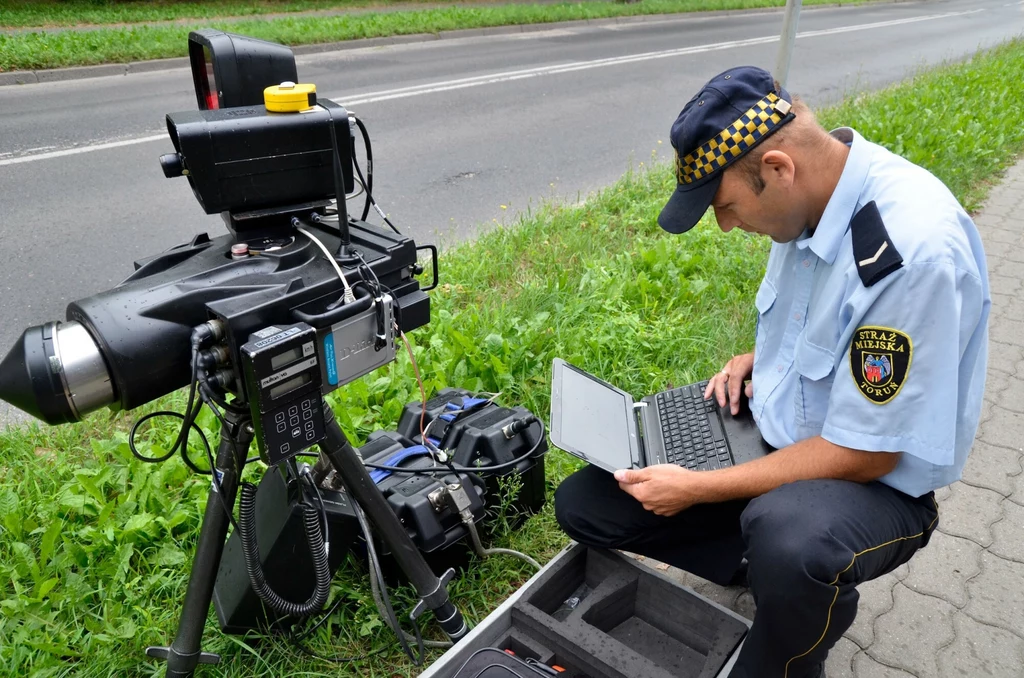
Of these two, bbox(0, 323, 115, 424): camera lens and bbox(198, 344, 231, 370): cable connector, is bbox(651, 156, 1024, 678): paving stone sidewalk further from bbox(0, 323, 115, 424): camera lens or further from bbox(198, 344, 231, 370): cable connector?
bbox(0, 323, 115, 424): camera lens

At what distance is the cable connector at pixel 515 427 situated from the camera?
2.41 meters

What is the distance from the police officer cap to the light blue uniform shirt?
24cm

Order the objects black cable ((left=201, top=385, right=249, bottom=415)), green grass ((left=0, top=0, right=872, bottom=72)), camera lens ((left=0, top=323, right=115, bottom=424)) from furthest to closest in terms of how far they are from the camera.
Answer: green grass ((left=0, top=0, right=872, bottom=72)) → black cable ((left=201, top=385, right=249, bottom=415)) → camera lens ((left=0, top=323, right=115, bottom=424))

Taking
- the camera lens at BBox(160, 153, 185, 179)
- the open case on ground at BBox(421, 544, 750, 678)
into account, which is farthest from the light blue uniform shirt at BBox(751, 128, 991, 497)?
the camera lens at BBox(160, 153, 185, 179)

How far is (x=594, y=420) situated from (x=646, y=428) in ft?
0.98

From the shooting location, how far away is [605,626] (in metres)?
2.21

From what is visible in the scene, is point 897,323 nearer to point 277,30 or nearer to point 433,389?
point 433,389

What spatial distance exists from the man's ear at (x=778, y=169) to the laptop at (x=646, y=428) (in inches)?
30.3

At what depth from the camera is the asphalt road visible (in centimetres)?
496

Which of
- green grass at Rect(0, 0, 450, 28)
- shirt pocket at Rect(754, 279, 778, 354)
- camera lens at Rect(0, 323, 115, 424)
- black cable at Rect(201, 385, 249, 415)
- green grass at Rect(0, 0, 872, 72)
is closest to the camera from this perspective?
camera lens at Rect(0, 323, 115, 424)

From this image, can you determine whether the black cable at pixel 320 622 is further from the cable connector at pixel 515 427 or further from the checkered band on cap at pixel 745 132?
the checkered band on cap at pixel 745 132

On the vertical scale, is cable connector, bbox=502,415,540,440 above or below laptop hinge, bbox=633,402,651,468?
above

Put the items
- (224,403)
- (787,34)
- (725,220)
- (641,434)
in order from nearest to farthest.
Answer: (224,403) < (725,220) < (641,434) < (787,34)

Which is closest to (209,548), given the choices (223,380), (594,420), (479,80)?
(223,380)
